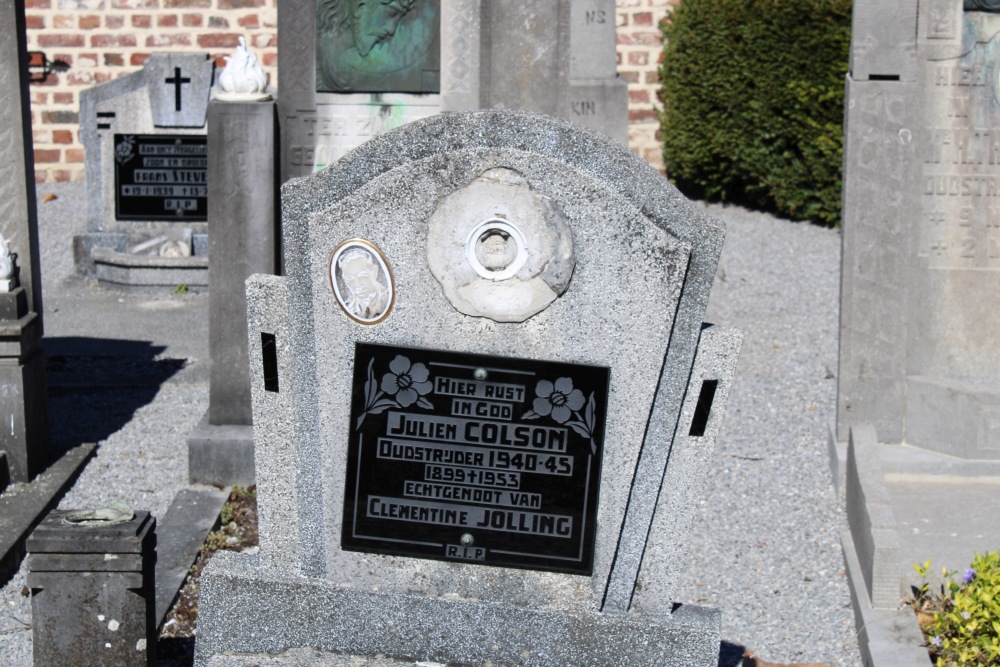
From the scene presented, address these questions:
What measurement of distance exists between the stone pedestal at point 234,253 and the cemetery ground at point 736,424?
0.87 ft

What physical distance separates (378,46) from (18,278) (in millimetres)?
1975

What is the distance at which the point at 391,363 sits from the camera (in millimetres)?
3865

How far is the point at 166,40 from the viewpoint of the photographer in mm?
13523

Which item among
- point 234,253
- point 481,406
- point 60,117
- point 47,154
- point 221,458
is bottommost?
point 221,458

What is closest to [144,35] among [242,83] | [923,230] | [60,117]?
[60,117]

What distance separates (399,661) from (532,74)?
3596 millimetres

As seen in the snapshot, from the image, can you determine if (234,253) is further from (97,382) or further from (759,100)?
(759,100)

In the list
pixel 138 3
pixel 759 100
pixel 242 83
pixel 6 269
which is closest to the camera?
pixel 6 269

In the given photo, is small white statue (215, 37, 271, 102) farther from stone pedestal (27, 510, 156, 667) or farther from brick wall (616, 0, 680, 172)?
brick wall (616, 0, 680, 172)

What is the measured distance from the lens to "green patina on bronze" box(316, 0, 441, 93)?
6.75 metres

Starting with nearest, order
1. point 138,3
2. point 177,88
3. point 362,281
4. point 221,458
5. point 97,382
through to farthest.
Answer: point 362,281 < point 221,458 < point 97,382 < point 177,88 < point 138,3

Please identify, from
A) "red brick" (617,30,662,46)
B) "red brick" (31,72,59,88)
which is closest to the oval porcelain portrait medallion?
"red brick" (617,30,662,46)

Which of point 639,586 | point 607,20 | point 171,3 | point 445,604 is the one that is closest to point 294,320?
point 445,604

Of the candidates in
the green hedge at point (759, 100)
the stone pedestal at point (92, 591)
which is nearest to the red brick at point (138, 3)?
the green hedge at point (759, 100)
